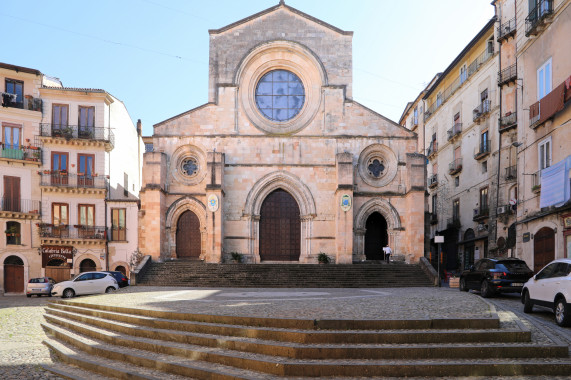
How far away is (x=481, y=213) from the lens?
109ft

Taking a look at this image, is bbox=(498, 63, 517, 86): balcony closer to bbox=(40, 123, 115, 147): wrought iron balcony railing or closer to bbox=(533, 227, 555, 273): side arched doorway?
bbox=(533, 227, 555, 273): side arched doorway

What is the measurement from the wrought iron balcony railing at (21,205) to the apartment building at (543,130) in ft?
93.0

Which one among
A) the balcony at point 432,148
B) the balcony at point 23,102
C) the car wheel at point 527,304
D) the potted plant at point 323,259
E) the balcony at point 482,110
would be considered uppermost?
the balcony at point 23,102

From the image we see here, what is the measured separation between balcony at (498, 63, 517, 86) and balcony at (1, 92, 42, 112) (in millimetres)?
28668

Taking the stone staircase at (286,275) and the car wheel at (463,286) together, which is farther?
the stone staircase at (286,275)

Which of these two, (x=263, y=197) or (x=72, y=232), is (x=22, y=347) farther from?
(x=72, y=232)

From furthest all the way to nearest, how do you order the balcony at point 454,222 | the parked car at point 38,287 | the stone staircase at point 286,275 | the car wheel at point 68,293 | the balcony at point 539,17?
the balcony at point 454,222, the parked car at point 38,287, the stone staircase at point 286,275, the car wheel at point 68,293, the balcony at point 539,17

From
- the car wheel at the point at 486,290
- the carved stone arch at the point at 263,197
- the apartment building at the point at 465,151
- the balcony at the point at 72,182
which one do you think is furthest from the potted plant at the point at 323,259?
the balcony at the point at 72,182

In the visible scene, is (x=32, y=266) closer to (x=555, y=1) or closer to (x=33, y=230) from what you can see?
(x=33, y=230)

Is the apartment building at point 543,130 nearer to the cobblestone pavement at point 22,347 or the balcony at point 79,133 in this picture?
the cobblestone pavement at point 22,347

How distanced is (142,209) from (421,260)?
1619 cm

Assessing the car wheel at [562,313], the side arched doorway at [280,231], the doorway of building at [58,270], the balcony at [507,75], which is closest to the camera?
the car wheel at [562,313]

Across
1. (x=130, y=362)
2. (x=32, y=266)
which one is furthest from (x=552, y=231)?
(x=32, y=266)

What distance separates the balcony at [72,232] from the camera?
1357 inches
